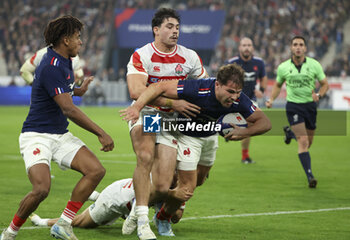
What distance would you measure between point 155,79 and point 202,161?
1052 millimetres

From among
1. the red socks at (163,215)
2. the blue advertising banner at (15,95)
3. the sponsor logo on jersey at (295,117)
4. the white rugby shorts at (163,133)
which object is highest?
the white rugby shorts at (163,133)

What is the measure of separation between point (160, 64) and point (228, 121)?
1011 millimetres

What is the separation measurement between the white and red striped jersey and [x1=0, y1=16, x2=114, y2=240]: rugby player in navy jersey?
0.93 metres

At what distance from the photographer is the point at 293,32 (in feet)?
137

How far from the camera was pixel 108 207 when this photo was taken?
680 cm

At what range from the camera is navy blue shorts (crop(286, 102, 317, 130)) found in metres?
11.5

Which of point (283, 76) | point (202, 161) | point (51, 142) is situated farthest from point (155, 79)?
point (283, 76)

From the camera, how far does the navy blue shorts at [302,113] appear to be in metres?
11.5

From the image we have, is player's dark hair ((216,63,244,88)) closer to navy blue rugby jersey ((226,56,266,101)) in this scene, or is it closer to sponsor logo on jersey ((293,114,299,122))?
sponsor logo on jersey ((293,114,299,122))

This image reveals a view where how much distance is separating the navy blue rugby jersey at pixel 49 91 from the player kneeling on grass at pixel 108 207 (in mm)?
882

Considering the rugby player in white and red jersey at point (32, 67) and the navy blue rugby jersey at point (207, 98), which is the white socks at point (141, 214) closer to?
the navy blue rugby jersey at point (207, 98)

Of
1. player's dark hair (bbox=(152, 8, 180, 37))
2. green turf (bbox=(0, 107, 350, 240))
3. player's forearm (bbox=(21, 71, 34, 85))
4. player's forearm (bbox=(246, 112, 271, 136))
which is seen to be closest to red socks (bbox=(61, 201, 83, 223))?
green turf (bbox=(0, 107, 350, 240))

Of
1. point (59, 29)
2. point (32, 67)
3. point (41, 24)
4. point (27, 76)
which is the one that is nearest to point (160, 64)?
point (59, 29)

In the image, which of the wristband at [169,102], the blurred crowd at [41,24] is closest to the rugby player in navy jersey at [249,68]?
the wristband at [169,102]
